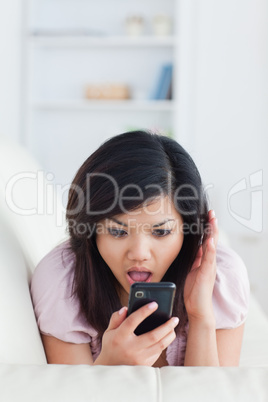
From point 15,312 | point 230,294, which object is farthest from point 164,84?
point 15,312

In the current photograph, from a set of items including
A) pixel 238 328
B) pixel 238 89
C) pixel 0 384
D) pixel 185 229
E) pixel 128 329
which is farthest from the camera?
pixel 238 89

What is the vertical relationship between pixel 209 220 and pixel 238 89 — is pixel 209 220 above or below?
below

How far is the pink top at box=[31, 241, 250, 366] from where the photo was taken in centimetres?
116

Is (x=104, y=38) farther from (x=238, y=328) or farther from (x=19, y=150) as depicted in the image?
(x=238, y=328)

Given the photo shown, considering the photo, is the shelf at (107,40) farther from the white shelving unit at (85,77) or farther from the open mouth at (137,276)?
the open mouth at (137,276)

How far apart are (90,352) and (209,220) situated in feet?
1.16

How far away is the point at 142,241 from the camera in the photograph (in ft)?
3.48

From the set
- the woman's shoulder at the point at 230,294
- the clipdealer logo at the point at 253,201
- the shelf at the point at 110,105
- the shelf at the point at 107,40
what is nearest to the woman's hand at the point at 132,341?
the woman's shoulder at the point at 230,294

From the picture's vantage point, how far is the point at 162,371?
75cm

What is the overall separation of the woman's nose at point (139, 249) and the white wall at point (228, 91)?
291 centimetres

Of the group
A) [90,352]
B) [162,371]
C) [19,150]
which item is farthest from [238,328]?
[19,150]

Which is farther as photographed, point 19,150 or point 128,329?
point 19,150

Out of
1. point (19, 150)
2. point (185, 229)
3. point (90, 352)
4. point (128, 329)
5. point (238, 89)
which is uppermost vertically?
point (238, 89)

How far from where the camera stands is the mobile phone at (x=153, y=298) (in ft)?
3.16
